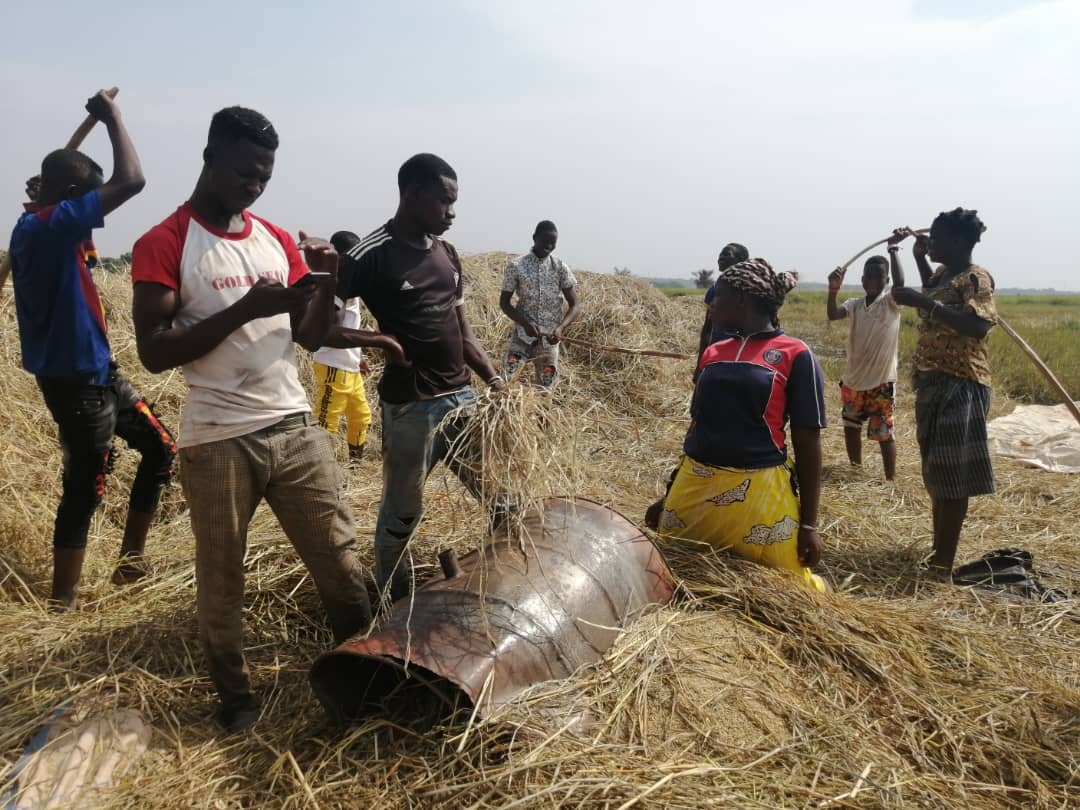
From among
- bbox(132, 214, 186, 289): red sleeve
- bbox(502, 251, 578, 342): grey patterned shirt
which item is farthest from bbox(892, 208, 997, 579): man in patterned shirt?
bbox(132, 214, 186, 289): red sleeve

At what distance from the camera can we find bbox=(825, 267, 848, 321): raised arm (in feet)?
18.9

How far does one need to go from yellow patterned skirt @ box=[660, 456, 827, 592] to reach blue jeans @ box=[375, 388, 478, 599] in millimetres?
1065

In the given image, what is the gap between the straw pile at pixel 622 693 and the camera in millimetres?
2014

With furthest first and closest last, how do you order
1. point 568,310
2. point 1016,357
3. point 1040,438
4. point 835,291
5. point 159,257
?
point 1016,357 → point 1040,438 → point 568,310 → point 835,291 → point 159,257

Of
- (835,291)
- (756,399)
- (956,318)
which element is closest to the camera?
(756,399)

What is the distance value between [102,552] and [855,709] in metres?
3.61

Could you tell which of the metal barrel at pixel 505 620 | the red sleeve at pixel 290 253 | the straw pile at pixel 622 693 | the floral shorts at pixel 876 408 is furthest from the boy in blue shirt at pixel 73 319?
the floral shorts at pixel 876 408

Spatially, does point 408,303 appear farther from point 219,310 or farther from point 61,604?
point 61,604

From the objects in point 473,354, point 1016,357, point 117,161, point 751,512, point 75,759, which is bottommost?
point 75,759

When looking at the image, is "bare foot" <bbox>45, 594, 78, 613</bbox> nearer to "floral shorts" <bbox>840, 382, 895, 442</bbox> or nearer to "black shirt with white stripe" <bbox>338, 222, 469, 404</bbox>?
"black shirt with white stripe" <bbox>338, 222, 469, 404</bbox>

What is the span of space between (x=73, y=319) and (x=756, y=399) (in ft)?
9.11

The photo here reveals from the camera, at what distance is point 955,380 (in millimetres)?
3871

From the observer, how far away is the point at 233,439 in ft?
7.34

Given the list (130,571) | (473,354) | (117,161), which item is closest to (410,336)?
(473,354)
